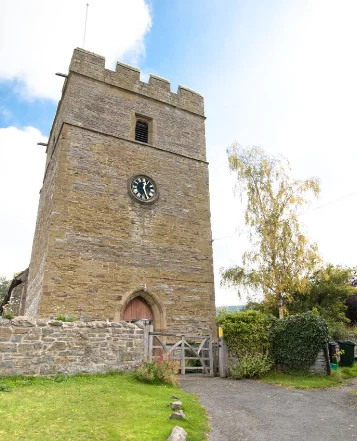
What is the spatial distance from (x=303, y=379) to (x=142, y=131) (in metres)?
12.4

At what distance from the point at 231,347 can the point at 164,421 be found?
6.42 meters

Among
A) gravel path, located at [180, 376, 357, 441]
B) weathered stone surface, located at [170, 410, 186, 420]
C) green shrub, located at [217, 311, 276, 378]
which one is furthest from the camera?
green shrub, located at [217, 311, 276, 378]

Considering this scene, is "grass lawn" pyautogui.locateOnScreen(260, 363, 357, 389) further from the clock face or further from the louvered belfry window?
the louvered belfry window

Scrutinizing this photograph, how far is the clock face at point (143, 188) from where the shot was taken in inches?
571

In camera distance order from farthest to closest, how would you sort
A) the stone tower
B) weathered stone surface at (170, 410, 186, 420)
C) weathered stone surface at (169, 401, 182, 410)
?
the stone tower → weathered stone surface at (169, 401, 182, 410) → weathered stone surface at (170, 410, 186, 420)

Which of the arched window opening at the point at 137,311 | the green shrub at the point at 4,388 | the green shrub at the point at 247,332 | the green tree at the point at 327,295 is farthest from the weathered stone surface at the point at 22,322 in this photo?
the green tree at the point at 327,295

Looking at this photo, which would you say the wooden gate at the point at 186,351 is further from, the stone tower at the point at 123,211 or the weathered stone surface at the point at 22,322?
the weathered stone surface at the point at 22,322

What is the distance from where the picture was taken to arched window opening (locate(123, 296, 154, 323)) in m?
12.9

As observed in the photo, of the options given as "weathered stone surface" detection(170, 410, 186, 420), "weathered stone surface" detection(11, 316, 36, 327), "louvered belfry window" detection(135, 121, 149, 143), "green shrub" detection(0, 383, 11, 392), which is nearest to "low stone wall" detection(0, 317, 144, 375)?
"weathered stone surface" detection(11, 316, 36, 327)

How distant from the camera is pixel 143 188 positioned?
48.6 feet

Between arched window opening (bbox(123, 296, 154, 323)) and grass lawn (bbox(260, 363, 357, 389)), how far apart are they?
16.4 feet

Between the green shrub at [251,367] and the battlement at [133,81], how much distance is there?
12776mm

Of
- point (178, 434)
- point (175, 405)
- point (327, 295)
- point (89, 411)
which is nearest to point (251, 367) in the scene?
point (175, 405)

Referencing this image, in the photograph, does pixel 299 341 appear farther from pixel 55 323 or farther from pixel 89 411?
pixel 89 411
